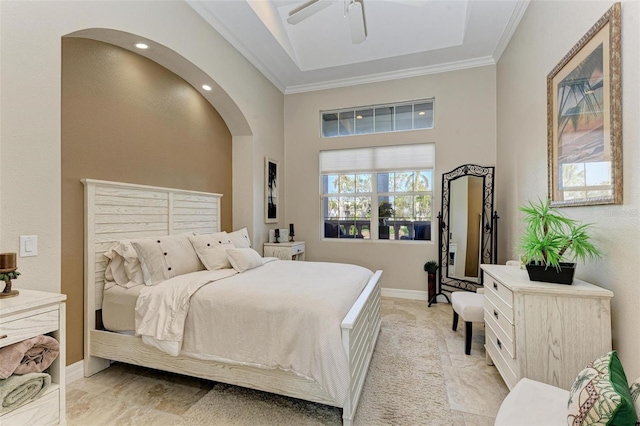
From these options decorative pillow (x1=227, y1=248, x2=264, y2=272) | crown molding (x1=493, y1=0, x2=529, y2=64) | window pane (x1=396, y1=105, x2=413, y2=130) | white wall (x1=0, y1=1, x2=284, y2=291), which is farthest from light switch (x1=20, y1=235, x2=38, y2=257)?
crown molding (x1=493, y1=0, x2=529, y2=64)

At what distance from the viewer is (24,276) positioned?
1.72m

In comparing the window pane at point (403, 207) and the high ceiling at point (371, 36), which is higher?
the high ceiling at point (371, 36)

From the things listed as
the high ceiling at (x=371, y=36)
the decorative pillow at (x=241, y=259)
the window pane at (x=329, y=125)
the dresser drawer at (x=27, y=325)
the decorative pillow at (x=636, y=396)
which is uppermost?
the high ceiling at (x=371, y=36)

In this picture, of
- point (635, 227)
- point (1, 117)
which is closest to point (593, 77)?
point (635, 227)

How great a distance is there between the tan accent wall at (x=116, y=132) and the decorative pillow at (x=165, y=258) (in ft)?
1.48

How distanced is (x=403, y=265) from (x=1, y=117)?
14.4 feet

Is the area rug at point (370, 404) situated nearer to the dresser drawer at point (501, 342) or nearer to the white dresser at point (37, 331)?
the dresser drawer at point (501, 342)

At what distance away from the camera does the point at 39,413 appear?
1459 millimetres

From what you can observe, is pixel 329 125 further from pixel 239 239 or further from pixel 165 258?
pixel 165 258

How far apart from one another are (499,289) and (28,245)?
3.02 metres

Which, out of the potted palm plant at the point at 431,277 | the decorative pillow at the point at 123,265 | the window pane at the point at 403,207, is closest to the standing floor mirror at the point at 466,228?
the potted palm plant at the point at 431,277

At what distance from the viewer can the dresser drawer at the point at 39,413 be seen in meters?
1.35

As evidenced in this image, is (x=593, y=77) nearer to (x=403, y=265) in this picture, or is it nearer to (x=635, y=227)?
(x=635, y=227)

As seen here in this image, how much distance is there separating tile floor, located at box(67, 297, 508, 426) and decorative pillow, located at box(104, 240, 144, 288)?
2.43 ft
